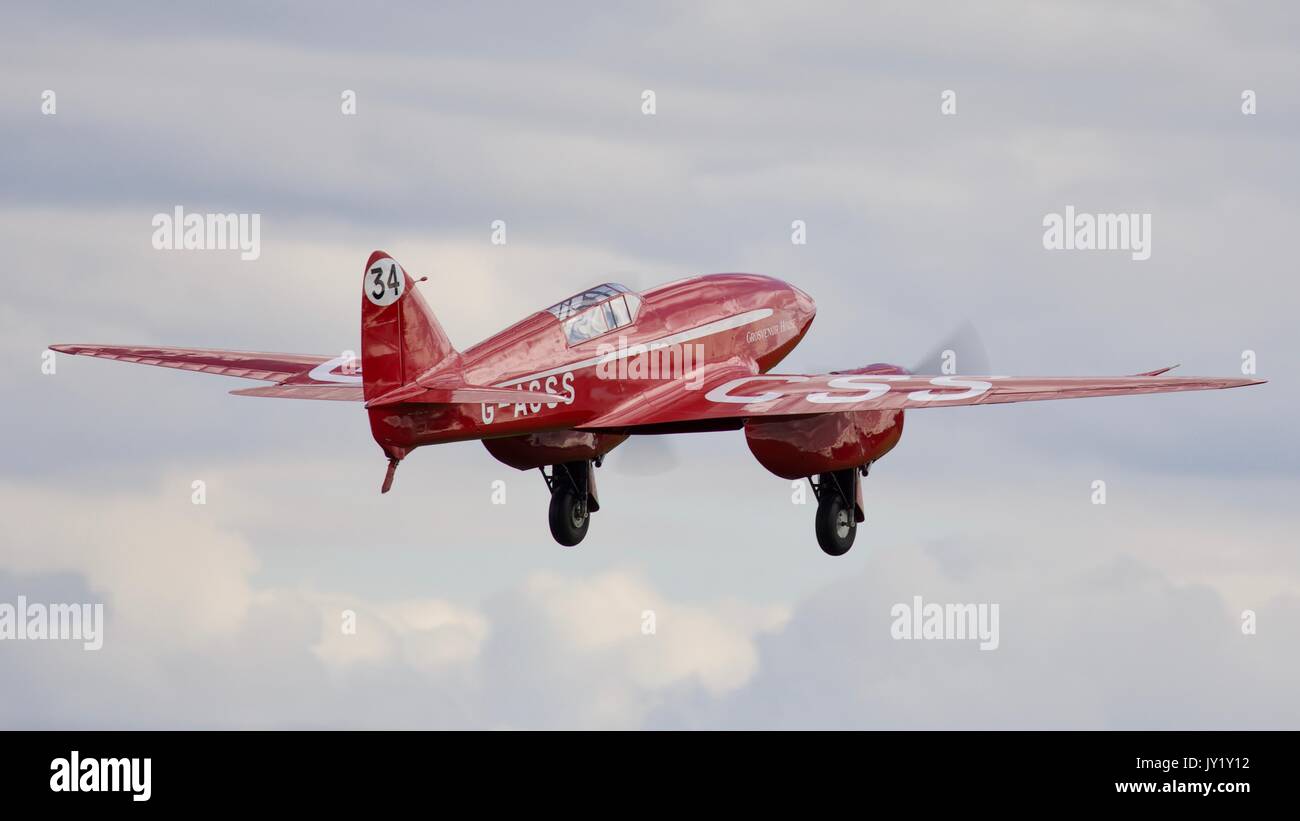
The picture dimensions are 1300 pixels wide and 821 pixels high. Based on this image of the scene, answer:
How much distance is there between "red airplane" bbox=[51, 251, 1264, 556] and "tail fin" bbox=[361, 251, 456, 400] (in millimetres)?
27

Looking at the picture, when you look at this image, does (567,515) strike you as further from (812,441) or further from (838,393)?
(838,393)

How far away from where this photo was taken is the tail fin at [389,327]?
1754 inches

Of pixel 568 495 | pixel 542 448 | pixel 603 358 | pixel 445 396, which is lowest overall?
pixel 568 495

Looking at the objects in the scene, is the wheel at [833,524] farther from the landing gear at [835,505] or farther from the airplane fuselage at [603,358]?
the airplane fuselage at [603,358]

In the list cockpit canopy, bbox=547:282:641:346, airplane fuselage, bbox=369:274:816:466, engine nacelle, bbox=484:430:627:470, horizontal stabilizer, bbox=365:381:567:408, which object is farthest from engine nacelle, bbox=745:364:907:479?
horizontal stabilizer, bbox=365:381:567:408

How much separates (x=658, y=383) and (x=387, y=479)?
7438 millimetres

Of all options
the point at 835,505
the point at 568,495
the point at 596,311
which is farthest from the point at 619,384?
the point at 835,505

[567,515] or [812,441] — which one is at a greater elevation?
[812,441]

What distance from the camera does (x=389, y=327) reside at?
146 ft

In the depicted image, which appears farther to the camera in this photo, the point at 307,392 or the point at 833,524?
the point at 833,524

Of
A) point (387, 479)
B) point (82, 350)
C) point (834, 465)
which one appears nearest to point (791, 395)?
point (834, 465)

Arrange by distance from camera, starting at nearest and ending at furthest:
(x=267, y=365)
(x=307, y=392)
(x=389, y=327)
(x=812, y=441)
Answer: (x=389, y=327), (x=307, y=392), (x=812, y=441), (x=267, y=365)

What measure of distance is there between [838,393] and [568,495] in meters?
6.87

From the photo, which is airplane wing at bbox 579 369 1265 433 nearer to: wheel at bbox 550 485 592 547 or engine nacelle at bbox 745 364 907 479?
engine nacelle at bbox 745 364 907 479
